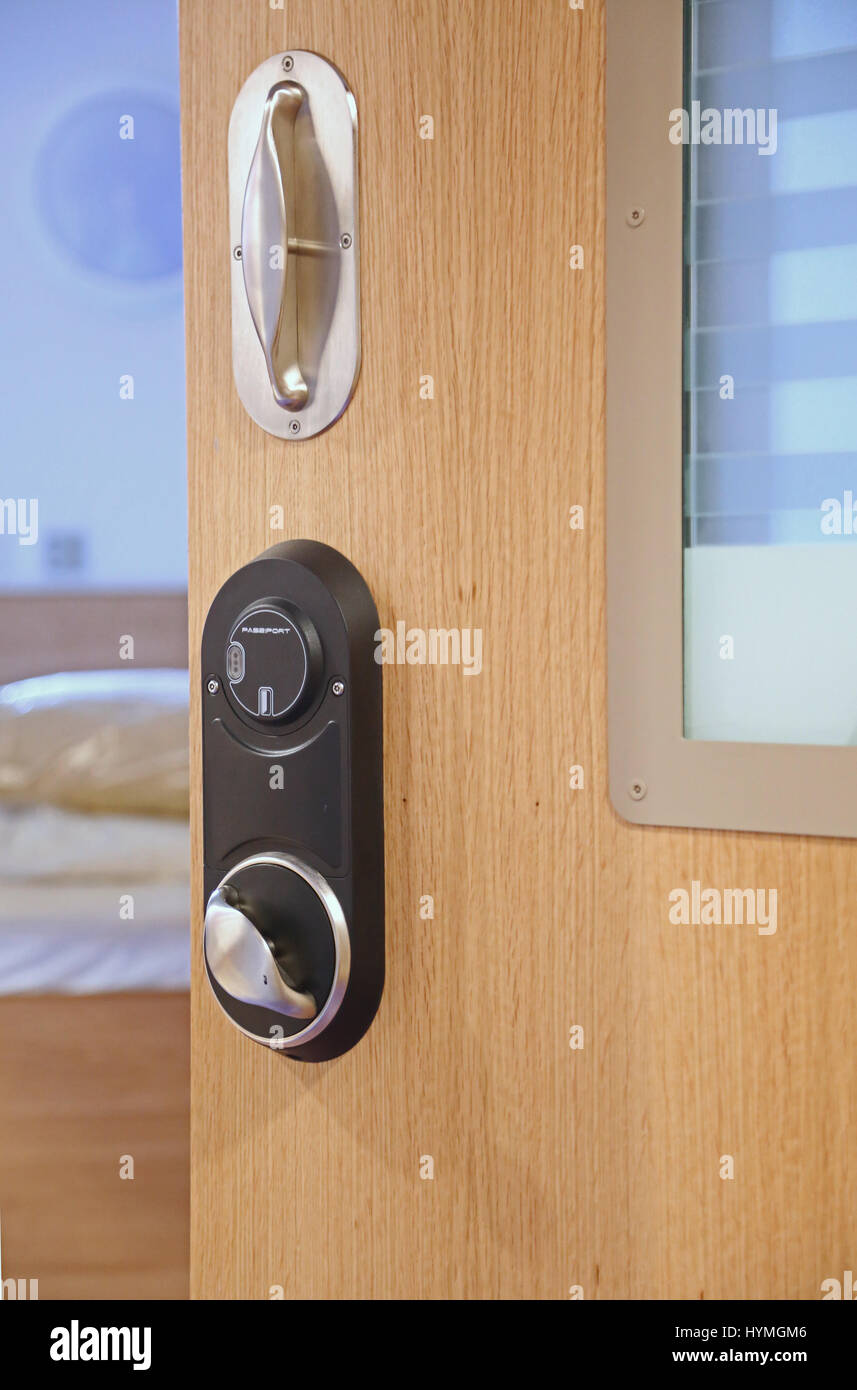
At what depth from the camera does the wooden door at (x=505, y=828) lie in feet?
1.85

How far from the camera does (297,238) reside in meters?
0.63

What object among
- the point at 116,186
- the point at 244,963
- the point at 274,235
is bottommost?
the point at 244,963

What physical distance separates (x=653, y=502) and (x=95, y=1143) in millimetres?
1044

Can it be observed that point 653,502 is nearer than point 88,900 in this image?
Yes

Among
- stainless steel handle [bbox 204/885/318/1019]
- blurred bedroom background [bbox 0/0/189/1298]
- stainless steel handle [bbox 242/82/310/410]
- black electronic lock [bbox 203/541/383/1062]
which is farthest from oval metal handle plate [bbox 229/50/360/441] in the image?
blurred bedroom background [bbox 0/0/189/1298]

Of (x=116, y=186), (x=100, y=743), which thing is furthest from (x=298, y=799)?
(x=116, y=186)

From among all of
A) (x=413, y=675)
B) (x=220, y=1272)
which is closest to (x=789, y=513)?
(x=413, y=675)

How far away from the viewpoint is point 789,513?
54 centimetres

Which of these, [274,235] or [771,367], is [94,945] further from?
[771,367]

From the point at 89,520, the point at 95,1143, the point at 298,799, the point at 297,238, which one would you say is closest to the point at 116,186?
the point at 89,520

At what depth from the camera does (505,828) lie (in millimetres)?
612

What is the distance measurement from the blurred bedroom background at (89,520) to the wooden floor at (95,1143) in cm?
1

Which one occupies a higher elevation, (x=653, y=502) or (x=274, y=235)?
(x=274, y=235)

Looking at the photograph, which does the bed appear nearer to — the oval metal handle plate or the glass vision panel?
the oval metal handle plate
